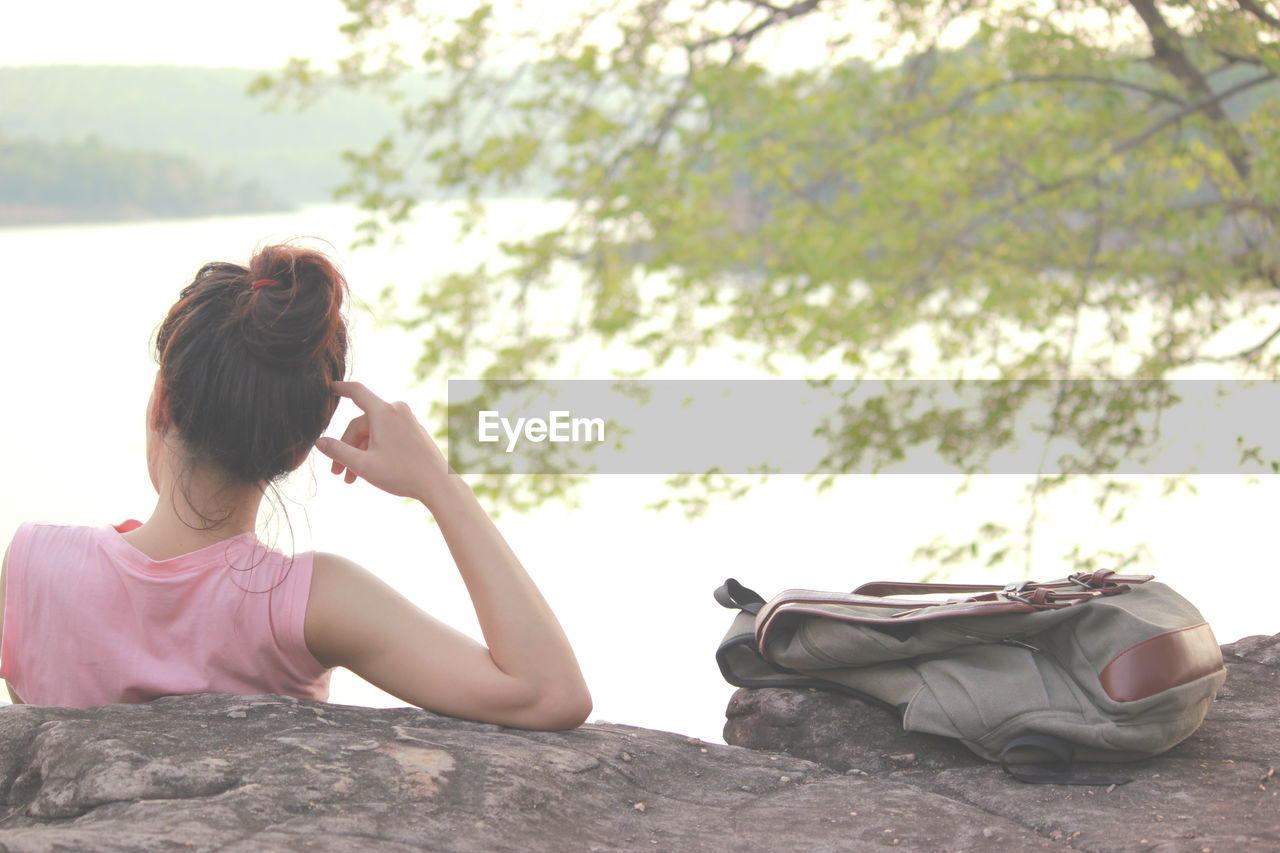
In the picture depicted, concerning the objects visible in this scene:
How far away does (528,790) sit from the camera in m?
1.31

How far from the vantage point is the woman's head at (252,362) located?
4.56ft

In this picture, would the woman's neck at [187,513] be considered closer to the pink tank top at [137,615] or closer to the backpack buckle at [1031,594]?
the pink tank top at [137,615]

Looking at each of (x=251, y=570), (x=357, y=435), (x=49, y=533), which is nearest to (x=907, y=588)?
(x=357, y=435)

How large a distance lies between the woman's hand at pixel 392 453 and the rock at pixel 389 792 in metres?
0.34

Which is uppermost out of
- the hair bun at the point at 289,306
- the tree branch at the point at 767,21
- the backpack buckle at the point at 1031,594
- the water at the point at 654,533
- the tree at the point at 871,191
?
the tree branch at the point at 767,21

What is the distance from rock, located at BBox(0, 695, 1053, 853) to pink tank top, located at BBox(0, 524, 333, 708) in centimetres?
6

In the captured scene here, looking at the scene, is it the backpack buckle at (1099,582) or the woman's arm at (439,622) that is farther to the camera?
the backpack buckle at (1099,582)

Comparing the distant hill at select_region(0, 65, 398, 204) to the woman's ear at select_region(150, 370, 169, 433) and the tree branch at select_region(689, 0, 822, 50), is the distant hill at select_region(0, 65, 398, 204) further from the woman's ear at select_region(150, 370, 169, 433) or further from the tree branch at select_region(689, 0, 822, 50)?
the woman's ear at select_region(150, 370, 169, 433)

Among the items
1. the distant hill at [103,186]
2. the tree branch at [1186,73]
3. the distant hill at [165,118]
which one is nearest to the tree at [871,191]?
the tree branch at [1186,73]

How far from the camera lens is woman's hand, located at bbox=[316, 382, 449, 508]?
59.4 inches

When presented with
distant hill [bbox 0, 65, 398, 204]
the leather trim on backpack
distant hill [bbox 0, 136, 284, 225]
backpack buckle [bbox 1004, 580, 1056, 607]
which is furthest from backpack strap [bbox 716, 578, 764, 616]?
distant hill [bbox 0, 136, 284, 225]

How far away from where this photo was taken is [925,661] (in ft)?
5.58

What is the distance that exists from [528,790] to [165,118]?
1869cm

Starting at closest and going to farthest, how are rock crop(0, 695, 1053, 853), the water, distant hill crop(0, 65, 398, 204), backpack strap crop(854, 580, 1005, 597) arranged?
rock crop(0, 695, 1053, 853)
backpack strap crop(854, 580, 1005, 597)
the water
distant hill crop(0, 65, 398, 204)
